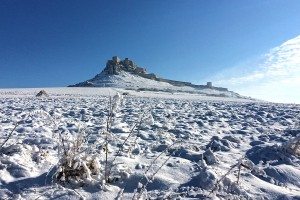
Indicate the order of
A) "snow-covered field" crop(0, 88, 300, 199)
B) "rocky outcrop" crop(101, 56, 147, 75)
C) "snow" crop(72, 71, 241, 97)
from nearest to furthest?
"snow-covered field" crop(0, 88, 300, 199)
"snow" crop(72, 71, 241, 97)
"rocky outcrop" crop(101, 56, 147, 75)

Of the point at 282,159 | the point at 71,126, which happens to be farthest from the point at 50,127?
the point at 282,159

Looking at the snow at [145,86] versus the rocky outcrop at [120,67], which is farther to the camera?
the rocky outcrop at [120,67]

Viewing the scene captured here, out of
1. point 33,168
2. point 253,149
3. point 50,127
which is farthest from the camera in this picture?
point 50,127

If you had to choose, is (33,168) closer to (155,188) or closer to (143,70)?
(155,188)

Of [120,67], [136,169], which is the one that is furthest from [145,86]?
[136,169]

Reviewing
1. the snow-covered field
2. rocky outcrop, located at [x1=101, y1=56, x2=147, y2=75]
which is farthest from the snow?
the snow-covered field

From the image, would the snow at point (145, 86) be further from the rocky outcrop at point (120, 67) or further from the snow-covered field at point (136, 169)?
the snow-covered field at point (136, 169)

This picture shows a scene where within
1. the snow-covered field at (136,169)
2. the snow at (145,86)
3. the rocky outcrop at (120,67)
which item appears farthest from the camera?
the rocky outcrop at (120,67)

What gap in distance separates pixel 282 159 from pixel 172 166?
1.22 meters

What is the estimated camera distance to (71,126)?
214 inches

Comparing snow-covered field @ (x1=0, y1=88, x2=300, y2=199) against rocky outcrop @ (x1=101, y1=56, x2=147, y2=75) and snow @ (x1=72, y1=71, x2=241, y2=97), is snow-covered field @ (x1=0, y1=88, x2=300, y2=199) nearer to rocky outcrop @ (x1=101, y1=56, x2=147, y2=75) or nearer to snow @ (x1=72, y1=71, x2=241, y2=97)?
snow @ (x1=72, y1=71, x2=241, y2=97)

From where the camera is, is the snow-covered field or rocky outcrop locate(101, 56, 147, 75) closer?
the snow-covered field

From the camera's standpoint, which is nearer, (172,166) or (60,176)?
(60,176)

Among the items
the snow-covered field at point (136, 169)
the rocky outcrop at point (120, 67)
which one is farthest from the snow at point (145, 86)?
the snow-covered field at point (136, 169)
